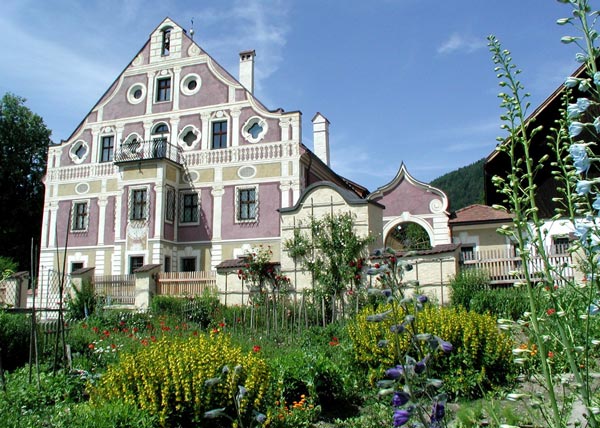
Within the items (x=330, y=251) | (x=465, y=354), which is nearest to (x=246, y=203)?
(x=330, y=251)

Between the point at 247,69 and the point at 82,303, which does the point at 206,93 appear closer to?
the point at 247,69

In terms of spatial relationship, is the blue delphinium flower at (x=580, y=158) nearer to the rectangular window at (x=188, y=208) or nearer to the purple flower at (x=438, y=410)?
the purple flower at (x=438, y=410)

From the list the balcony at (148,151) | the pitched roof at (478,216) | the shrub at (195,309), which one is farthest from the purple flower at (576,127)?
the balcony at (148,151)

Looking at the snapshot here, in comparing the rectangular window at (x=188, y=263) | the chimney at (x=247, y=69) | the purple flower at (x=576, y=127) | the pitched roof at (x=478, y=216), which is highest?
the chimney at (x=247, y=69)

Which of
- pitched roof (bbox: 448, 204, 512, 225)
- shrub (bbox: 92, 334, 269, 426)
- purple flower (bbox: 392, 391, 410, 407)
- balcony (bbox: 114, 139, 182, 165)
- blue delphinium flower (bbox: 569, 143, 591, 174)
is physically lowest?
shrub (bbox: 92, 334, 269, 426)

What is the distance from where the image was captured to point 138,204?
25.1 meters

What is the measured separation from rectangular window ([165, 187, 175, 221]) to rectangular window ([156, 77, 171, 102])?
525 centimetres

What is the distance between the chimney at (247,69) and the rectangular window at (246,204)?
5.91 metres

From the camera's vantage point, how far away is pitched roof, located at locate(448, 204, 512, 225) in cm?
2134

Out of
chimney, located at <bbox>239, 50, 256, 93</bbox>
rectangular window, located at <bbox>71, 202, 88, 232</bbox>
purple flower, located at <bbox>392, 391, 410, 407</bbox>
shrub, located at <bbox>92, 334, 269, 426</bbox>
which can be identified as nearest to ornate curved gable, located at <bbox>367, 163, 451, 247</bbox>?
chimney, located at <bbox>239, 50, 256, 93</bbox>

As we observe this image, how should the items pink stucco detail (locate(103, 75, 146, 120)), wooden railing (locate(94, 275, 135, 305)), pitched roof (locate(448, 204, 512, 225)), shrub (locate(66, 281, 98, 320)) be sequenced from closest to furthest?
shrub (locate(66, 281, 98, 320)), wooden railing (locate(94, 275, 135, 305)), pitched roof (locate(448, 204, 512, 225)), pink stucco detail (locate(103, 75, 146, 120))

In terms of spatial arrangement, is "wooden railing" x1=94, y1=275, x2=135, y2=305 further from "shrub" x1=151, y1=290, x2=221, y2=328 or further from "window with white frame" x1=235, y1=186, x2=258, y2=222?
"window with white frame" x1=235, y1=186, x2=258, y2=222

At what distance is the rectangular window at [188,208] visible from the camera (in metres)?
25.7

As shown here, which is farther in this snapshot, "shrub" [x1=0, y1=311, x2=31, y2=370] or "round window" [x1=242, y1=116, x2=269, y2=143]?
"round window" [x1=242, y1=116, x2=269, y2=143]
